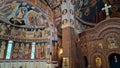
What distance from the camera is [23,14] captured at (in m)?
14.2

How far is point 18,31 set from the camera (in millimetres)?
14664

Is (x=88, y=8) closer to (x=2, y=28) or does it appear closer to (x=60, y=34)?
(x=60, y=34)

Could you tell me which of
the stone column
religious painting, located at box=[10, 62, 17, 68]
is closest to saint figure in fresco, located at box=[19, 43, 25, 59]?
religious painting, located at box=[10, 62, 17, 68]

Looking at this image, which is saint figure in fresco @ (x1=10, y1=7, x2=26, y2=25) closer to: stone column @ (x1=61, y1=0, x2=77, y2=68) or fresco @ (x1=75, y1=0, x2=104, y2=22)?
fresco @ (x1=75, y1=0, x2=104, y2=22)

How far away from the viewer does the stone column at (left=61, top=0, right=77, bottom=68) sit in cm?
786

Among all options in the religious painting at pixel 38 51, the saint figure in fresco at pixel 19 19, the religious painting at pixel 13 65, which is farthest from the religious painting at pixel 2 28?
the religious painting at pixel 38 51

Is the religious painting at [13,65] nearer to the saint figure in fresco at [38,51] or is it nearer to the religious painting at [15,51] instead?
the religious painting at [15,51]

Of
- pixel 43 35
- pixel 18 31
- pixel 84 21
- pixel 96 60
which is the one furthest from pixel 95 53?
pixel 18 31

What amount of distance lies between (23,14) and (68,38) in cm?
827

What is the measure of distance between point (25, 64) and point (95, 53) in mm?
8755

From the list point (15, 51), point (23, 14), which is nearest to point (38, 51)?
point (15, 51)

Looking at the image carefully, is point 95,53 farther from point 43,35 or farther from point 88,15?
point 43,35

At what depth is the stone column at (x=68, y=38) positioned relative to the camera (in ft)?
25.8

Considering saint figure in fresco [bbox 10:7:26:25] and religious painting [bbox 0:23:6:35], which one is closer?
religious painting [bbox 0:23:6:35]
